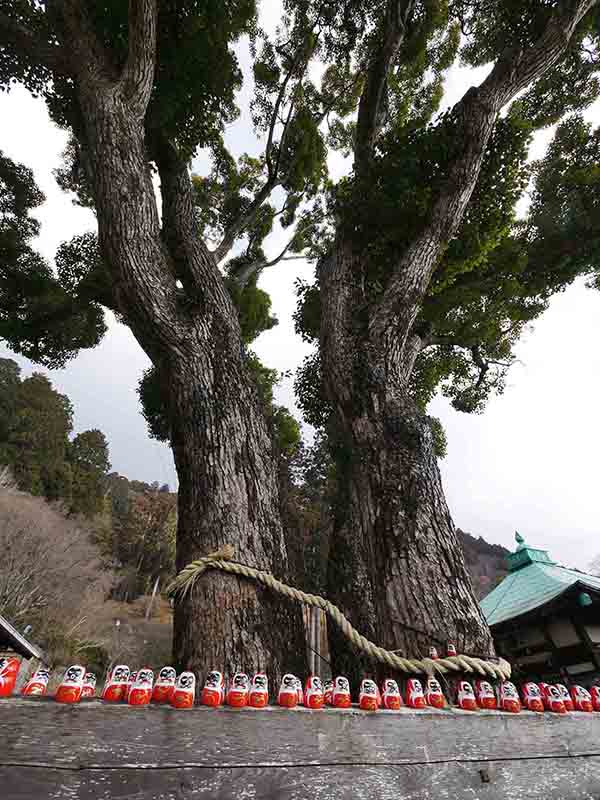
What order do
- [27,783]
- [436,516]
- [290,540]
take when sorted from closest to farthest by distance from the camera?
[27,783], [436,516], [290,540]

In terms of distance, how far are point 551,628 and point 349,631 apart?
1054 cm

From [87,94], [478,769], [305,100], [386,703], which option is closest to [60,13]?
[87,94]

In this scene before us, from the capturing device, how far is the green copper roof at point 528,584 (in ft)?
31.9

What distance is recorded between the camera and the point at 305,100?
883 cm

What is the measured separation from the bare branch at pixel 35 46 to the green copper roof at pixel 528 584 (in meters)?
12.4

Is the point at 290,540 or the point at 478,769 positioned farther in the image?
the point at 290,540

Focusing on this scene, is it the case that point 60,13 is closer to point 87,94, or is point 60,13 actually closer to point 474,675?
point 87,94

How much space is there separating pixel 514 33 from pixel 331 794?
8711 millimetres

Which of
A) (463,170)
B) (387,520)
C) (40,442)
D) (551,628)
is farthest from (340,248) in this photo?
(40,442)

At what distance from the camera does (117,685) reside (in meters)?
1.19

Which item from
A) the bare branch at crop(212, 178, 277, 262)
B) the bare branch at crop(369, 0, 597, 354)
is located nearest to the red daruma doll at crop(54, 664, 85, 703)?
the bare branch at crop(369, 0, 597, 354)

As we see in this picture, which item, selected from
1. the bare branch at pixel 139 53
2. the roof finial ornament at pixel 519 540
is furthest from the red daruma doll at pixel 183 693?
the roof finial ornament at pixel 519 540

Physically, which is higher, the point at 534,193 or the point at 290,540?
the point at 534,193

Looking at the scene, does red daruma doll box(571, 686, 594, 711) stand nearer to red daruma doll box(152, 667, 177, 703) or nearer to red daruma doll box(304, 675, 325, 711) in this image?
red daruma doll box(304, 675, 325, 711)
